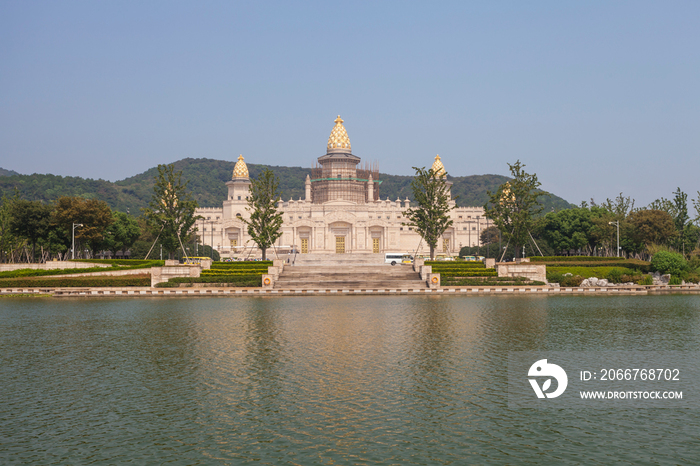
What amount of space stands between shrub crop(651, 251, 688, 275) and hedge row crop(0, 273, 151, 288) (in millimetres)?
39070

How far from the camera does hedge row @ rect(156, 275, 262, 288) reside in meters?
46.6

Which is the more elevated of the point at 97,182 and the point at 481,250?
the point at 97,182

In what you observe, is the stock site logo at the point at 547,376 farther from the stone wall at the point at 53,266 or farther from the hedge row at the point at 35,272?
the stone wall at the point at 53,266

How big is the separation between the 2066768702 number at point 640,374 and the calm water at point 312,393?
2779 mm

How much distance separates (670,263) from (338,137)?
68070 mm

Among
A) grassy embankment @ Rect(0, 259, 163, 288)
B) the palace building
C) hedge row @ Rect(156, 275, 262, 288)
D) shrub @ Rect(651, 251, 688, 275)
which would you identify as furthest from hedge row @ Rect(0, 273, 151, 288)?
shrub @ Rect(651, 251, 688, 275)

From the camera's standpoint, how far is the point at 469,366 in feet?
59.2

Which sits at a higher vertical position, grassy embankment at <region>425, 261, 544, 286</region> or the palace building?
the palace building

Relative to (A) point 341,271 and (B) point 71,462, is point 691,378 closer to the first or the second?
(B) point 71,462

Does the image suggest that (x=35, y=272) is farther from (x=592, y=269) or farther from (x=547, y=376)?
(x=547, y=376)

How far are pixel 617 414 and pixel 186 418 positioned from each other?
9151mm

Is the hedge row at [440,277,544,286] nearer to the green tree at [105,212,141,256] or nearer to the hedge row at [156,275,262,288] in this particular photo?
the hedge row at [156,275,262,288]

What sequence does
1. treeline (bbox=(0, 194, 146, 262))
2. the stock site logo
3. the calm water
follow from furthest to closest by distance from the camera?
treeline (bbox=(0, 194, 146, 262))
the stock site logo
the calm water

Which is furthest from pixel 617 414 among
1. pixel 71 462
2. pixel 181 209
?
pixel 181 209
